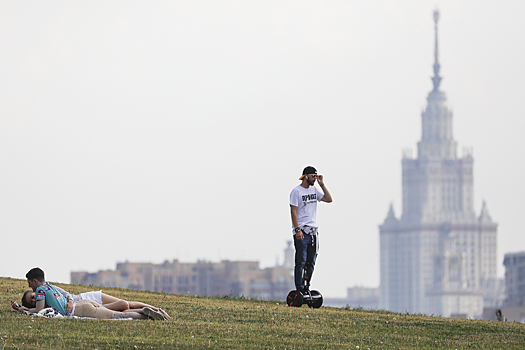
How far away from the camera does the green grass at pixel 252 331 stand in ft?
41.0

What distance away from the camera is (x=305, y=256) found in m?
17.8

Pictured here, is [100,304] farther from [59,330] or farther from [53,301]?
[59,330]

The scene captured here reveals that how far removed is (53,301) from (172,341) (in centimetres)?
264

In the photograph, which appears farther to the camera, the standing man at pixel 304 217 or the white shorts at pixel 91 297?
the standing man at pixel 304 217

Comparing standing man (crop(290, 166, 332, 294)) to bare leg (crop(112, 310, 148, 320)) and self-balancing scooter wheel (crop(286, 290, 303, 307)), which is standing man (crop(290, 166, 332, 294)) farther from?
bare leg (crop(112, 310, 148, 320))

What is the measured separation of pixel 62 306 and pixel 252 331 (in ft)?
9.35

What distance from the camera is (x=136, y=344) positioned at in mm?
12250

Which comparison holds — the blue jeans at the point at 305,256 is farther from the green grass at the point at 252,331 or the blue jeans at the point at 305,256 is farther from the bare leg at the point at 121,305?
the bare leg at the point at 121,305

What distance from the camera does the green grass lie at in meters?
12.5

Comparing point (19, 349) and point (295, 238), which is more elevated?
point (295, 238)


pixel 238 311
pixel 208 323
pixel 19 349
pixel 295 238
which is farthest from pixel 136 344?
pixel 295 238

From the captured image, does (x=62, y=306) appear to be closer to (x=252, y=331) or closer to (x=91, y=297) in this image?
(x=91, y=297)

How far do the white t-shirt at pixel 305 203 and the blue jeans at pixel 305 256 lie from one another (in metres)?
0.28

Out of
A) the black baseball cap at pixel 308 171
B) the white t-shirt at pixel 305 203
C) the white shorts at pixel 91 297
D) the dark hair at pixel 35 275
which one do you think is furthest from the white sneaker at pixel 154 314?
the black baseball cap at pixel 308 171
